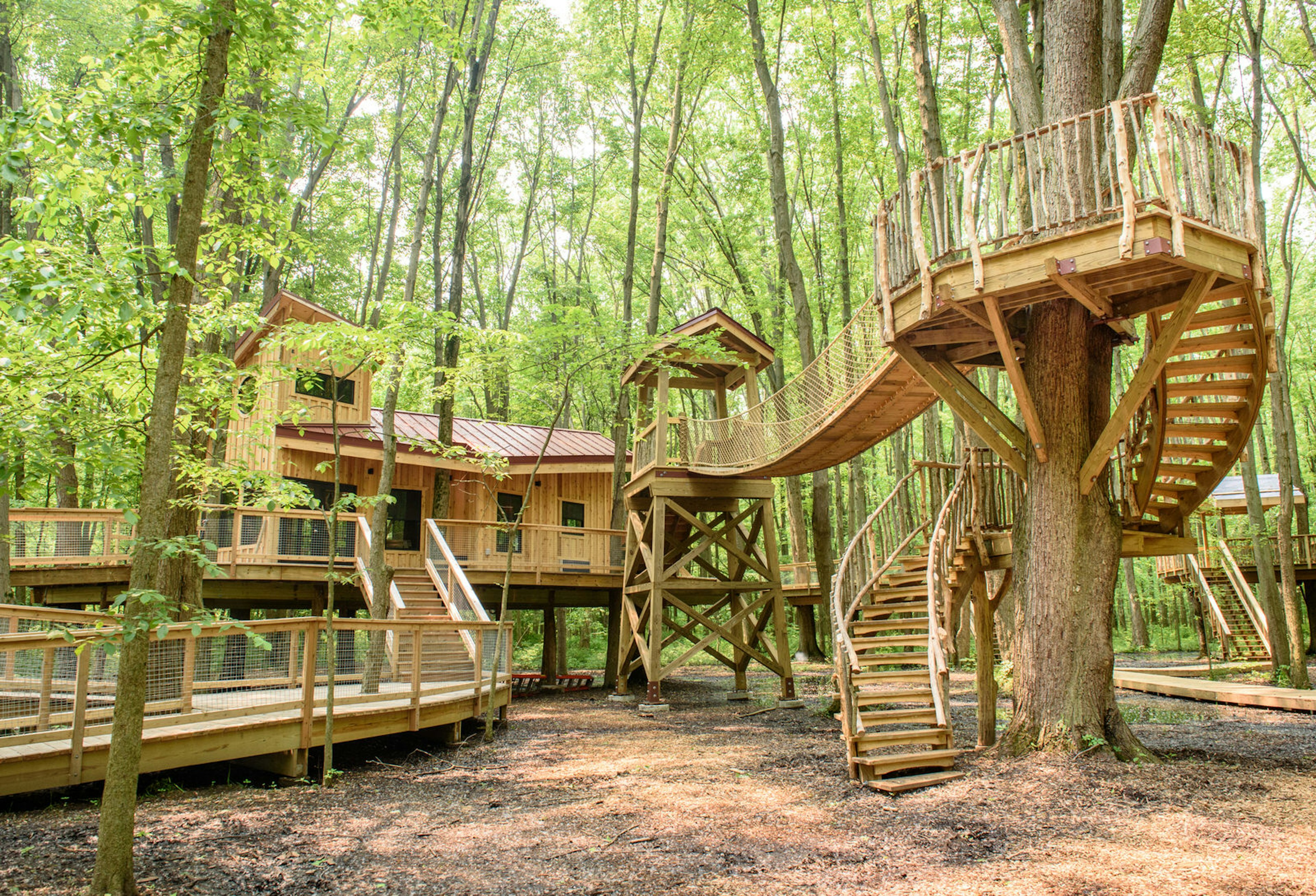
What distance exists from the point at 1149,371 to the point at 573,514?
14.0 m

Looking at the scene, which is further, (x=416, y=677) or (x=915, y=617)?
(x=915, y=617)

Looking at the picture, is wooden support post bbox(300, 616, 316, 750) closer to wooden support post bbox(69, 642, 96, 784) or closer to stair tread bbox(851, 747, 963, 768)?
wooden support post bbox(69, 642, 96, 784)

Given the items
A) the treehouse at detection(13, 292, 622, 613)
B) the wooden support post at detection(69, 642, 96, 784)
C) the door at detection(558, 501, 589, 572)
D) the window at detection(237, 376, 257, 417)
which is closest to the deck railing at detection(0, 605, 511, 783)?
the wooden support post at detection(69, 642, 96, 784)

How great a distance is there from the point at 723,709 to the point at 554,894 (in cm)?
857

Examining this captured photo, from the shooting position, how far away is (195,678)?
22.6 feet

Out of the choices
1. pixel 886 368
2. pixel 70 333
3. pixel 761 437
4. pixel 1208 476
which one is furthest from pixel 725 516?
pixel 70 333

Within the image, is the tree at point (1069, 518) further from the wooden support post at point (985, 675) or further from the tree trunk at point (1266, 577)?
the tree trunk at point (1266, 577)

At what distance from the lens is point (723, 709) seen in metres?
12.6

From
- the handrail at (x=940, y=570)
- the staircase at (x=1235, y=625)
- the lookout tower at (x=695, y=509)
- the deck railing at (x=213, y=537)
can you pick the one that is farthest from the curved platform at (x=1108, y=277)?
the staircase at (x=1235, y=625)

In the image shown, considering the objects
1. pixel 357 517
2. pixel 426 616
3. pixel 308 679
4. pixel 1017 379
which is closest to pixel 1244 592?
pixel 1017 379

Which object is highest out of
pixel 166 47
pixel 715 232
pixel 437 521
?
pixel 715 232

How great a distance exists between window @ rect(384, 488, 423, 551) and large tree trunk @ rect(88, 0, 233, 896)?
41.5 feet

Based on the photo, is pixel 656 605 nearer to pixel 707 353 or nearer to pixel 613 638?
pixel 707 353

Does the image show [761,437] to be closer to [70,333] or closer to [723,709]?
[723,709]
